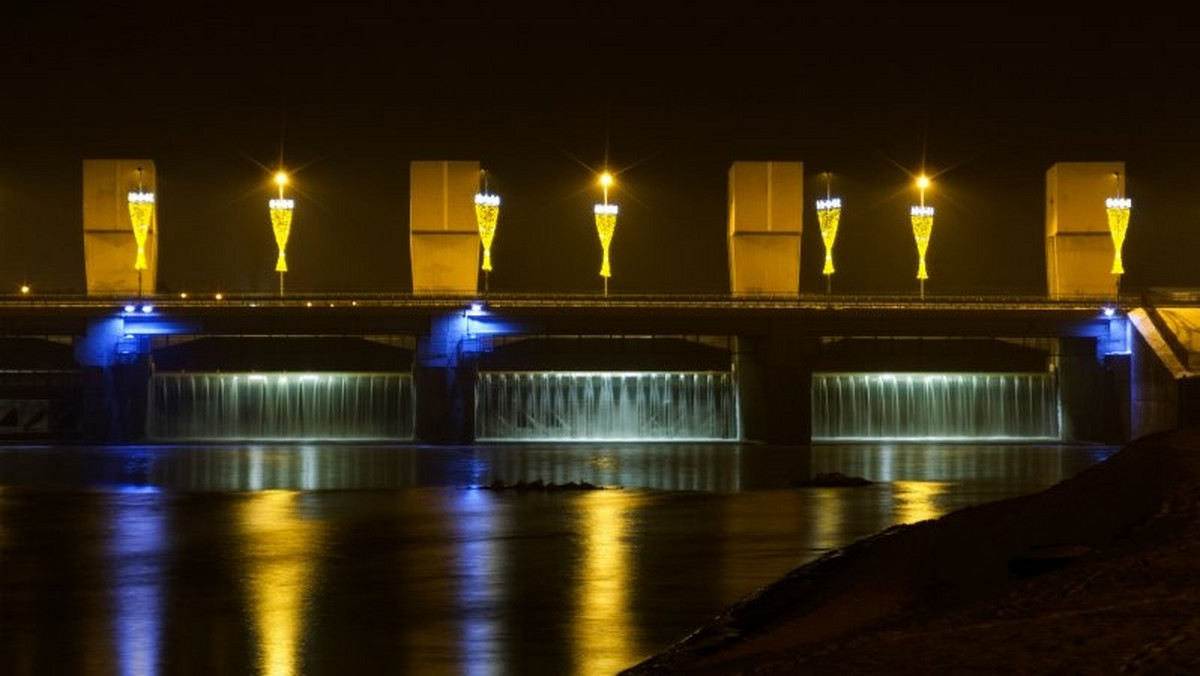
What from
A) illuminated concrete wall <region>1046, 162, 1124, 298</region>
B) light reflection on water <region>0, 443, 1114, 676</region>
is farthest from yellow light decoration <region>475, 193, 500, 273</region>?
illuminated concrete wall <region>1046, 162, 1124, 298</region>

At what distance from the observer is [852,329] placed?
8419 cm

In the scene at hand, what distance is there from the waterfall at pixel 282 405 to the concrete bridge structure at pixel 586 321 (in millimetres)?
1428

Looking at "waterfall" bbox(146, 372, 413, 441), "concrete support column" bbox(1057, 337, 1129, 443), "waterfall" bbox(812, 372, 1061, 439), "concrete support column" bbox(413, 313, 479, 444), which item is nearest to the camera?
"concrete support column" bbox(413, 313, 479, 444)

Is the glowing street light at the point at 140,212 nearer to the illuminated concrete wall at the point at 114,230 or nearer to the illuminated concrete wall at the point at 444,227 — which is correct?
the illuminated concrete wall at the point at 114,230

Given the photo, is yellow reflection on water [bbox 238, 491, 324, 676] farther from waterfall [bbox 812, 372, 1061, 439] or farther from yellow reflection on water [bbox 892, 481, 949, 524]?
waterfall [bbox 812, 372, 1061, 439]

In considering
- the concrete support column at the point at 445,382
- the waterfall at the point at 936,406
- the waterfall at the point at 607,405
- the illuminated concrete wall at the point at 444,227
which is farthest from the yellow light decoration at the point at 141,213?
the waterfall at the point at 936,406

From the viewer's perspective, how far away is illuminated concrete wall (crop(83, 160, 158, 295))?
277ft

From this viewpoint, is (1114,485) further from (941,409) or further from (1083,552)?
(941,409)

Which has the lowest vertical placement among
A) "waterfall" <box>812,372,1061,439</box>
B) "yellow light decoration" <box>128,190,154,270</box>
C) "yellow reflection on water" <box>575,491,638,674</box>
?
"yellow reflection on water" <box>575,491,638,674</box>

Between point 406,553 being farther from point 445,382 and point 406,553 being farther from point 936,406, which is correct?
point 936,406

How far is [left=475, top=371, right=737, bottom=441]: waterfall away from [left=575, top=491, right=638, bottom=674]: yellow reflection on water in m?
41.8

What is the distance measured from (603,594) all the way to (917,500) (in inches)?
795

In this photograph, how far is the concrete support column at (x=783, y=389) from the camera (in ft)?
266

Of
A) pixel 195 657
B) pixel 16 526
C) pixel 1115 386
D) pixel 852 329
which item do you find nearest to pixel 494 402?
pixel 852 329
